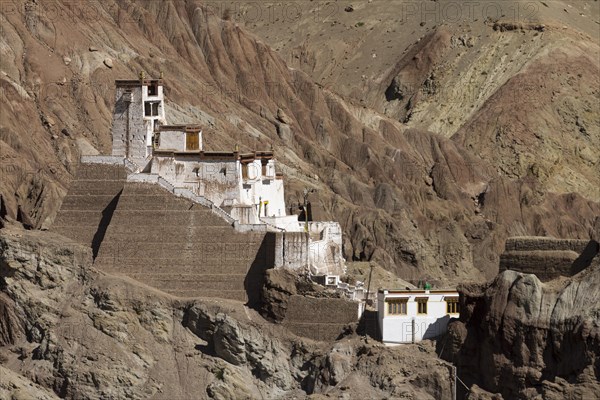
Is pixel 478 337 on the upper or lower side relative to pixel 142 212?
lower

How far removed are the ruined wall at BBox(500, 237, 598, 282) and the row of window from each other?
3.00m

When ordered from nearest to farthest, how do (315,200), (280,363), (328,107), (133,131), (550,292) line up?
1. (550,292)
2. (280,363)
3. (133,131)
4. (315,200)
5. (328,107)

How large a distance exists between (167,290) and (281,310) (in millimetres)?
6294

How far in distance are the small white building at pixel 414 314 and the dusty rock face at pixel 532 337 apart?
9.36ft

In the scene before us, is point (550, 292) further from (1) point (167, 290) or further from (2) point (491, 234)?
(2) point (491, 234)

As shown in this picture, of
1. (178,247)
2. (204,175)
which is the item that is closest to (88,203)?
(178,247)

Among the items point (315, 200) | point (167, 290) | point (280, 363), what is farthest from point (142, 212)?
point (315, 200)

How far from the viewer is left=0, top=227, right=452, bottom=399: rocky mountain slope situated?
101 meters

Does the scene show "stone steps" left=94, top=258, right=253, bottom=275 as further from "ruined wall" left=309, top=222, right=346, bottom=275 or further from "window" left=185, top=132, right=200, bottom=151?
"window" left=185, top=132, right=200, bottom=151

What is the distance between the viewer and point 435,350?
10112cm

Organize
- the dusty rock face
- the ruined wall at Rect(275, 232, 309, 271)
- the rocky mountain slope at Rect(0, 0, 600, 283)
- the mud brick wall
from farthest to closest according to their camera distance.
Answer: the rocky mountain slope at Rect(0, 0, 600, 283) < the ruined wall at Rect(275, 232, 309, 271) < the mud brick wall < the dusty rock face

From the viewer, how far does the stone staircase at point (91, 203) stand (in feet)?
355

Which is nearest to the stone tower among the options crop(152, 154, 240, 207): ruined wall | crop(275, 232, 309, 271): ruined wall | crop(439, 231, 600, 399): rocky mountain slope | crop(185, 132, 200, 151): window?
crop(152, 154, 240, 207): ruined wall

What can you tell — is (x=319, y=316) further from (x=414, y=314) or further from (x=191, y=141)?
(x=191, y=141)
